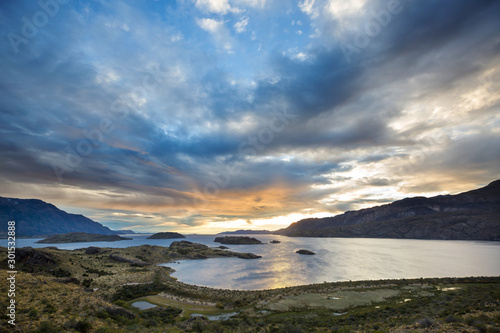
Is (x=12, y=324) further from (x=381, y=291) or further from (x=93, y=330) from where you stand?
(x=381, y=291)

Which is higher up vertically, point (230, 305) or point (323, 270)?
point (230, 305)

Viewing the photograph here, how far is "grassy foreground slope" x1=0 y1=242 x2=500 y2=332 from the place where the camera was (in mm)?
17288

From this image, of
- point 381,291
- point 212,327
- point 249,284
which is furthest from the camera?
point 249,284

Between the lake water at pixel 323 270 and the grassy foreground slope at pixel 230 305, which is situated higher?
the grassy foreground slope at pixel 230 305

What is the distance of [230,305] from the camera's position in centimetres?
3600

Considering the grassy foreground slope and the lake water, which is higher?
the grassy foreground slope

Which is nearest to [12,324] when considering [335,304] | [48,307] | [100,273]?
[48,307]

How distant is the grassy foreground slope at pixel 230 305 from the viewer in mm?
17288

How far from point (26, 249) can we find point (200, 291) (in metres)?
43.1

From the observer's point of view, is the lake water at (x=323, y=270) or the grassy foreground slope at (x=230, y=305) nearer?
the grassy foreground slope at (x=230, y=305)

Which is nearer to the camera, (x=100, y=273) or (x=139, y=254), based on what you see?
(x=100, y=273)

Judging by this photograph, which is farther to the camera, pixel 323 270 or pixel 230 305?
pixel 323 270

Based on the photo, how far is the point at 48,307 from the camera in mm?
18094

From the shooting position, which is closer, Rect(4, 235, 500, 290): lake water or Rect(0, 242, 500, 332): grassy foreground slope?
Rect(0, 242, 500, 332): grassy foreground slope
